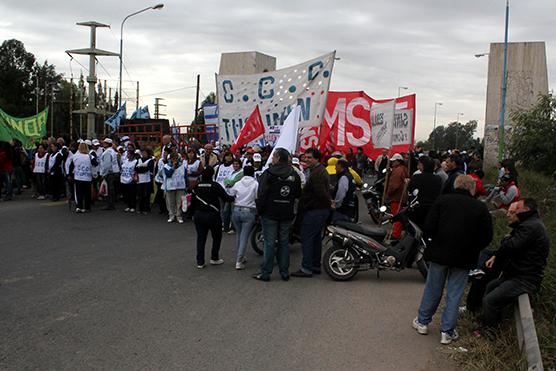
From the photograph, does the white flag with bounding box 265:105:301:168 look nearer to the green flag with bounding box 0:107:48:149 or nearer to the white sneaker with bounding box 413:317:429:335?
the white sneaker with bounding box 413:317:429:335

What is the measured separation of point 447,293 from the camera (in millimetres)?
5805

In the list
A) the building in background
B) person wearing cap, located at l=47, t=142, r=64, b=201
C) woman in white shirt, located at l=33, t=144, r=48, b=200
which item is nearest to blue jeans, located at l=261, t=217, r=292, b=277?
person wearing cap, located at l=47, t=142, r=64, b=201

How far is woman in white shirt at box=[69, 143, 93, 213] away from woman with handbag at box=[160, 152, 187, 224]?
6.90 ft

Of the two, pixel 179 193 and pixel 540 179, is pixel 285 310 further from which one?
pixel 540 179

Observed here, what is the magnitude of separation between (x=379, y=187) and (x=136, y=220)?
634cm

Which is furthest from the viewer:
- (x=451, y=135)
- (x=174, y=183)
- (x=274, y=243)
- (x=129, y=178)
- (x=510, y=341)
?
(x=451, y=135)

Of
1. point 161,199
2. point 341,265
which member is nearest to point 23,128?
point 161,199

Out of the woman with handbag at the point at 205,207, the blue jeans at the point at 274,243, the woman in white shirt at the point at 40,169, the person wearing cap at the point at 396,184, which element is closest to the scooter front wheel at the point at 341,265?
the blue jeans at the point at 274,243

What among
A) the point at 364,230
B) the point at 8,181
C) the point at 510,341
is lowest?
the point at 510,341

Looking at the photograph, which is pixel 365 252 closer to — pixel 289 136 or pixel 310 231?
pixel 310 231

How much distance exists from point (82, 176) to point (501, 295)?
11344 mm

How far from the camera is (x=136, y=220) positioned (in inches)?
527

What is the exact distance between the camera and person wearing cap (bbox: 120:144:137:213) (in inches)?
575

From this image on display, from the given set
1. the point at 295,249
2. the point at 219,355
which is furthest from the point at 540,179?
the point at 219,355
